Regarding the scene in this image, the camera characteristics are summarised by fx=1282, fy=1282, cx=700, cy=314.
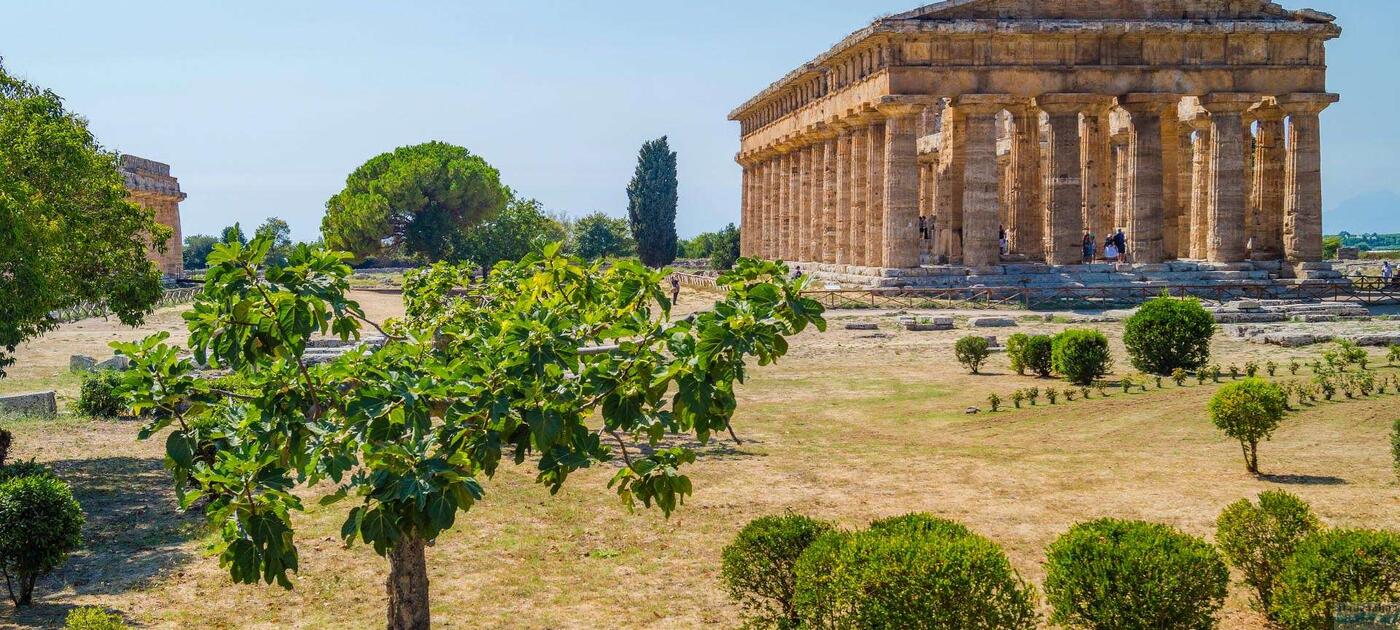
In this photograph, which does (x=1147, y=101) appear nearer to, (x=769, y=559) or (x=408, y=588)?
(x=769, y=559)

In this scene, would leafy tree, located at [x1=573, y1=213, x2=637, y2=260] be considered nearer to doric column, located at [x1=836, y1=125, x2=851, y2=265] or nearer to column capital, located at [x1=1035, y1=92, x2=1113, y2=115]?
doric column, located at [x1=836, y1=125, x2=851, y2=265]

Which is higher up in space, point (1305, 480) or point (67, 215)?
point (67, 215)

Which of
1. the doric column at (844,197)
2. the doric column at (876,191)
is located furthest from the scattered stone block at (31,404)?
the doric column at (844,197)

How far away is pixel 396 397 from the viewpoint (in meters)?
7.22

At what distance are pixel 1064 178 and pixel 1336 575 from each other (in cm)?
3759

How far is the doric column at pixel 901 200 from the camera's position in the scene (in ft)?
147

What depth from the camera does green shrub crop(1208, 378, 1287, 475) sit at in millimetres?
15984

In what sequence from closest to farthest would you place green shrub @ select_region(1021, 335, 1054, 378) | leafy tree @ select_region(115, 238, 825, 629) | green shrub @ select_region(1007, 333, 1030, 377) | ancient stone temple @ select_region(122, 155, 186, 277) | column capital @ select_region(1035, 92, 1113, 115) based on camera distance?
leafy tree @ select_region(115, 238, 825, 629), green shrub @ select_region(1021, 335, 1054, 378), green shrub @ select_region(1007, 333, 1030, 377), column capital @ select_region(1035, 92, 1113, 115), ancient stone temple @ select_region(122, 155, 186, 277)

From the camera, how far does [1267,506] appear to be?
34.1 feet

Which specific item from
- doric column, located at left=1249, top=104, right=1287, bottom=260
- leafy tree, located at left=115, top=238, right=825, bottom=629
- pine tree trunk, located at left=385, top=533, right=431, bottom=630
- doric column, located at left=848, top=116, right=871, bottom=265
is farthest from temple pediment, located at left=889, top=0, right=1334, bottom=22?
leafy tree, located at left=115, top=238, right=825, bottom=629

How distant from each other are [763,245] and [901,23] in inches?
1186

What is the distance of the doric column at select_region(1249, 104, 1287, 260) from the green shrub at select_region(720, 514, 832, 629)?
4170cm

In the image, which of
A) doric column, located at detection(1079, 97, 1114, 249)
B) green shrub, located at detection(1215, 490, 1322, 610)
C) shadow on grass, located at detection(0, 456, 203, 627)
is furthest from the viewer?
doric column, located at detection(1079, 97, 1114, 249)

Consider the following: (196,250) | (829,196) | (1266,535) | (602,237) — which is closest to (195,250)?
(196,250)
